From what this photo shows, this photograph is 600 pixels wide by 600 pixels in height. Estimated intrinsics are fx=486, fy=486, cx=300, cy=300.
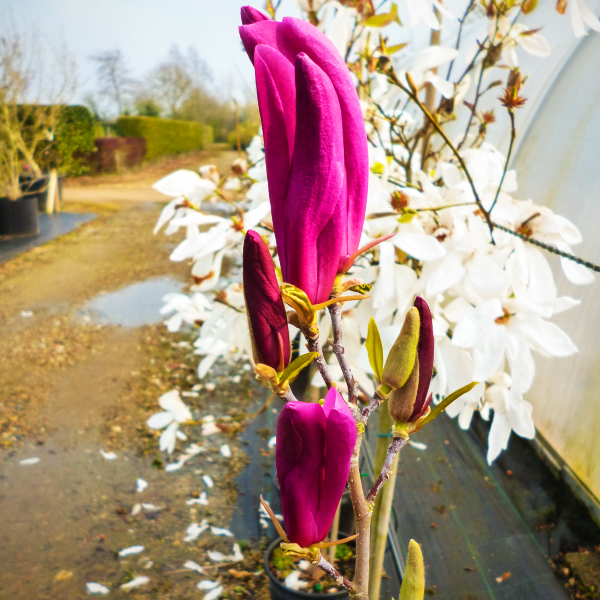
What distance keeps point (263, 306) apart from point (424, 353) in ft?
0.45

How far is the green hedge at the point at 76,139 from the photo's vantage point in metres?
11.9

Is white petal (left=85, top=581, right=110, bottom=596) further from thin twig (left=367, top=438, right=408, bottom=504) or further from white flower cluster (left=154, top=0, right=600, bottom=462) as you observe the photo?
thin twig (left=367, top=438, right=408, bottom=504)

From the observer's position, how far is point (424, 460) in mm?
2361

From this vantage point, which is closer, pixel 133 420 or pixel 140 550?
pixel 140 550

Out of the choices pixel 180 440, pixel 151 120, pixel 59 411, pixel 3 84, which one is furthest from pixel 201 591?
pixel 151 120

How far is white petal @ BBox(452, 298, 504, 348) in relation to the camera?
2.15ft

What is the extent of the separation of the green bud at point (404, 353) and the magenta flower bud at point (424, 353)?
0.6 inches

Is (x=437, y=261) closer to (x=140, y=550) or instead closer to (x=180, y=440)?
(x=140, y=550)

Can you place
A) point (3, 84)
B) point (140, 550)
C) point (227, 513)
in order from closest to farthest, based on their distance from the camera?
point (140, 550) → point (227, 513) → point (3, 84)

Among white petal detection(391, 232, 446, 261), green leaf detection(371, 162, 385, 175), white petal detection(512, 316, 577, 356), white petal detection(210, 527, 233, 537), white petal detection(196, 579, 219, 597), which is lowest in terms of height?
white petal detection(196, 579, 219, 597)

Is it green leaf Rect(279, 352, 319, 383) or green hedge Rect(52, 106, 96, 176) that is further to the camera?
green hedge Rect(52, 106, 96, 176)

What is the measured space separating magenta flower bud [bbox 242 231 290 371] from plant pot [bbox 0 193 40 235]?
24.3ft

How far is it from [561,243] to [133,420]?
108 inches

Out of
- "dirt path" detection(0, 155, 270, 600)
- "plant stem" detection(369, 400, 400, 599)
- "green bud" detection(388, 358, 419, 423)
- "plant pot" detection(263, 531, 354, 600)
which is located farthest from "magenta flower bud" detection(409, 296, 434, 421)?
"plant pot" detection(263, 531, 354, 600)
